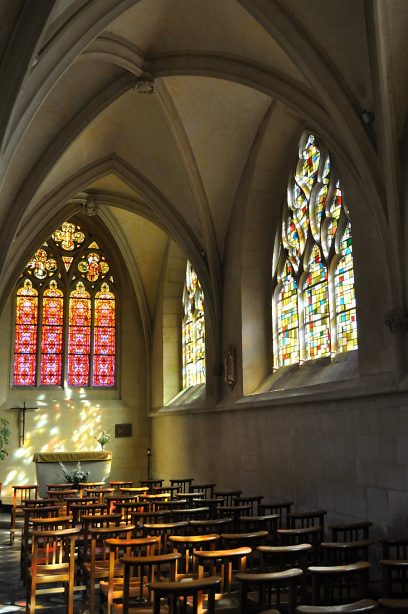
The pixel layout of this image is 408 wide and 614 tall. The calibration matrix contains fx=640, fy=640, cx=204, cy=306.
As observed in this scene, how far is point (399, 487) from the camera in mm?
7383

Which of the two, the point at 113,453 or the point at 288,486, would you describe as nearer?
the point at 288,486

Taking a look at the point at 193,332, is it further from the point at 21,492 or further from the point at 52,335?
the point at 21,492

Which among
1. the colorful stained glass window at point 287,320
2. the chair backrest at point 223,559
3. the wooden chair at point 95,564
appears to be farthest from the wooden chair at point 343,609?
the colorful stained glass window at point 287,320

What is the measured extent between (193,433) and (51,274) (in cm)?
655

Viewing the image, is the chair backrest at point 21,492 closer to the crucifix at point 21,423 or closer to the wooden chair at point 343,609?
the crucifix at point 21,423

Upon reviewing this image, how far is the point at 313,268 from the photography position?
35.4ft

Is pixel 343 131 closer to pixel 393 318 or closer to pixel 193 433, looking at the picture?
pixel 393 318

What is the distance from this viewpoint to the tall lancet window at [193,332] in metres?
16.1

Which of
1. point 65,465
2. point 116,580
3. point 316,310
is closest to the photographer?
point 116,580

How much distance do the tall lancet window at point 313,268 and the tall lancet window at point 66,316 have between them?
24.9 feet

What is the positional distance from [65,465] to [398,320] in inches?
381

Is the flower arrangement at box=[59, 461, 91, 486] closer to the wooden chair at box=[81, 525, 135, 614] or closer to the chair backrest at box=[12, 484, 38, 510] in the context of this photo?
the chair backrest at box=[12, 484, 38, 510]

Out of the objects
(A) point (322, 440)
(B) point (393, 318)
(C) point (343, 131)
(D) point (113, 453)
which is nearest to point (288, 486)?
(A) point (322, 440)

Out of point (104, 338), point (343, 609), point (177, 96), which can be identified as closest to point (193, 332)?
point (104, 338)
